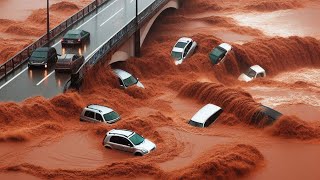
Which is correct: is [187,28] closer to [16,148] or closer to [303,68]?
[303,68]

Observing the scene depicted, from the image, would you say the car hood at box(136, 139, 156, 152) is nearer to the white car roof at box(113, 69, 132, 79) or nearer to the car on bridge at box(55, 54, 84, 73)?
the car on bridge at box(55, 54, 84, 73)

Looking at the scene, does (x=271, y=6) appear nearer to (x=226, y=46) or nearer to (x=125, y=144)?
(x=226, y=46)

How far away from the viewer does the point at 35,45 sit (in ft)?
144

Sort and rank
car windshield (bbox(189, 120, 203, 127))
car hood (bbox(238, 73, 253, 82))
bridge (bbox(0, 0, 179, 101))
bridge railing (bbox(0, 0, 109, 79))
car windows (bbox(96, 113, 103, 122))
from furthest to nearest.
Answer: car hood (bbox(238, 73, 253, 82))
bridge railing (bbox(0, 0, 109, 79))
bridge (bbox(0, 0, 179, 101))
car windshield (bbox(189, 120, 203, 127))
car windows (bbox(96, 113, 103, 122))

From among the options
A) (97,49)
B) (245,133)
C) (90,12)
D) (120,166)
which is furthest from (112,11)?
(120,166)

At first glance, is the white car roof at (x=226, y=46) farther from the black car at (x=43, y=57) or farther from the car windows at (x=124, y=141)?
the car windows at (x=124, y=141)

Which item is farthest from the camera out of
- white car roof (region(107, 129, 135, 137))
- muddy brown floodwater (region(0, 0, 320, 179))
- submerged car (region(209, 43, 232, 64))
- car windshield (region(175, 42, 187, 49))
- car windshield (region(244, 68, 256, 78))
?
car windshield (region(175, 42, 187, 49))

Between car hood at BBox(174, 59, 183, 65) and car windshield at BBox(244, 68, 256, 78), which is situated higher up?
car hood at BBox(174, 59, 183, 65)

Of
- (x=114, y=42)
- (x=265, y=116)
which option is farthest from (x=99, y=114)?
(x=114, y=42)

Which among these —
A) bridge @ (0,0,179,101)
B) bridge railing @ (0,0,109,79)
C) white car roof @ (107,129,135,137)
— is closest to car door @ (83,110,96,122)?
bridge @ (0,0,179,101)

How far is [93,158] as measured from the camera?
3172 cm

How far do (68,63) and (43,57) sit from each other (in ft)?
5.70

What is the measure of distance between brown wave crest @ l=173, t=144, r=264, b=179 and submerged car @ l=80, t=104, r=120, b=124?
5.36 m

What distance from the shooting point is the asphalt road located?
37344 millimetres
